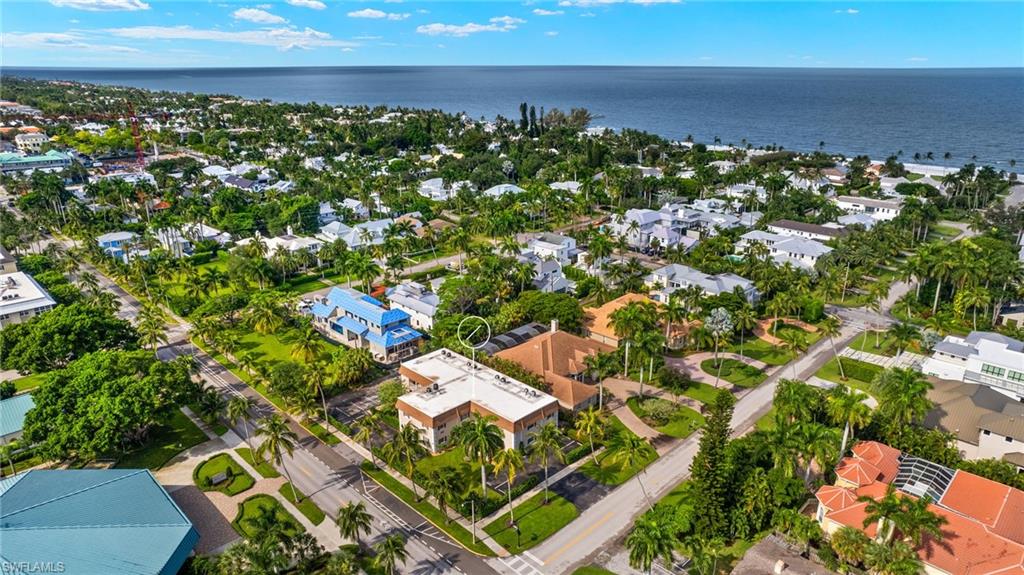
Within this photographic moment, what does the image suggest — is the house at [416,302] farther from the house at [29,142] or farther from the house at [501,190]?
the house at [29,142]

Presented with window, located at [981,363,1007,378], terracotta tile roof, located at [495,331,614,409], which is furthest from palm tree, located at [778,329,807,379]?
terracotta tile roof, located at [495,331,614,409]

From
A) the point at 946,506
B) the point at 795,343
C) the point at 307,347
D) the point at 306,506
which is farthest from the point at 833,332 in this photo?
the point at 306,506

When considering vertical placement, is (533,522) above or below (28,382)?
below

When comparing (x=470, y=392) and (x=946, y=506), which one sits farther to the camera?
(x=470, y=392)

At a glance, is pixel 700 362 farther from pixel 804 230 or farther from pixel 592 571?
pixel 804 230

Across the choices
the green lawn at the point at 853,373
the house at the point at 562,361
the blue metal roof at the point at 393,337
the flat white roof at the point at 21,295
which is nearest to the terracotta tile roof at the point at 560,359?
the house at the point at 562,361

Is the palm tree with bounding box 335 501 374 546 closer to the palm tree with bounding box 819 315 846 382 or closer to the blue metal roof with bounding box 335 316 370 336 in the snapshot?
the blue metal roof with bounding box 335 316 370 336

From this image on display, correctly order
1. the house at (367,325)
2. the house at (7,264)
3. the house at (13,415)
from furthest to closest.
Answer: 1. the house at (7,264)
2. the house at (367,325)
3. the house at (13,415)
